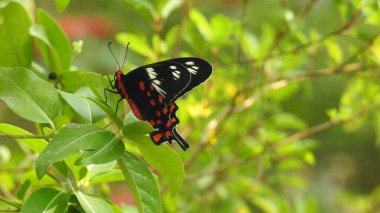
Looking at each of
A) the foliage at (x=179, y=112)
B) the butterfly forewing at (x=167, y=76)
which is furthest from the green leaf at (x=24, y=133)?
the butterfly forewing at (x=167, y=76)

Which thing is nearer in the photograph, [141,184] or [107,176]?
[141,184]

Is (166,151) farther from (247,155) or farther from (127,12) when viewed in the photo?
(127,12)

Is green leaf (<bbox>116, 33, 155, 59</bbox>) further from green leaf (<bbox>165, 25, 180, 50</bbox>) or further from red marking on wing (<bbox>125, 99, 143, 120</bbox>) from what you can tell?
red marking on wing (<bbox>125, 99, 143, 120</bbox>)

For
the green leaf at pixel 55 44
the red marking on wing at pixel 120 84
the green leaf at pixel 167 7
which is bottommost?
the green leaf at pixel 167 7

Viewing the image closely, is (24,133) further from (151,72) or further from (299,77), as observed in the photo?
(299,77)

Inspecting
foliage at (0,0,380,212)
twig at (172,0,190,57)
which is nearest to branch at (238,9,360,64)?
foliage at (0,0,380,212)

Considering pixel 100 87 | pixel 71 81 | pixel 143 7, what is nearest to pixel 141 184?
pixel 100 87

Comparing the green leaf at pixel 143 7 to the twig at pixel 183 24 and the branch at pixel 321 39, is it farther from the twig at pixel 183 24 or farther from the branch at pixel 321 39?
the branch at pixel 321 39
